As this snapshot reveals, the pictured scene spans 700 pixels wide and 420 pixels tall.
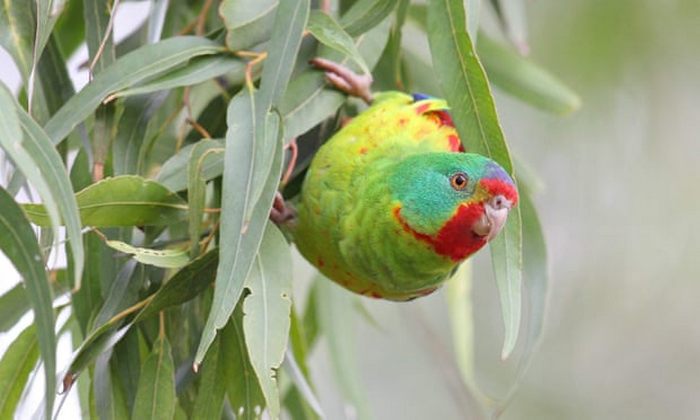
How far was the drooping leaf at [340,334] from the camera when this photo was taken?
175cm

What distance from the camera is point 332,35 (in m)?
1.28

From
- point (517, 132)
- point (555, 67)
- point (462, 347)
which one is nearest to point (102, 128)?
point (462, 347)

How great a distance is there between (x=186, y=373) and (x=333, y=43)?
0.44m

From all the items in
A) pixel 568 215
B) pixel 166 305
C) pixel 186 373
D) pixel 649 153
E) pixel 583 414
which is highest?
pixel 166 305

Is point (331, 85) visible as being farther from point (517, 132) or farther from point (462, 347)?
point (517, 132)

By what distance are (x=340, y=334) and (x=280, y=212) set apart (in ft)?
1.53

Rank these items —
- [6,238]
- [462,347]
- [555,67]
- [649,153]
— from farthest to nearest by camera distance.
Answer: [649,153]
[555,67]
[462,347]
[6,238]

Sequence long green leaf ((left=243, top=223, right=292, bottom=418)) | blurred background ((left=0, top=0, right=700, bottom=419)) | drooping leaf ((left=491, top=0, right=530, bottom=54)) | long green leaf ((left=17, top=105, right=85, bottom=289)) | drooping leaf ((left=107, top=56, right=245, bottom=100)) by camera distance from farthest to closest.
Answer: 1. blurred background ((left=0, top=0, right=700, bottom=419))
2. drooping leaf ((left=491, top=0, right=530, bottom=54))
3. drooping leaf ((left=107, top=56, right=245, bottom=100))
4. long green leaf ((left=243, top=223, right=292, bottom=418))
5. long green leaf ((left=17, top=105, right=85, bottom=289))

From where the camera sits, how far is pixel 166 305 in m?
1.20

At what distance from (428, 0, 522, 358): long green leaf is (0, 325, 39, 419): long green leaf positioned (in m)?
0.59

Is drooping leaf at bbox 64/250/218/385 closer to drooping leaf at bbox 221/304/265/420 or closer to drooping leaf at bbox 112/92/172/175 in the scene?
drooping leaf at bbox 221/304/265/420

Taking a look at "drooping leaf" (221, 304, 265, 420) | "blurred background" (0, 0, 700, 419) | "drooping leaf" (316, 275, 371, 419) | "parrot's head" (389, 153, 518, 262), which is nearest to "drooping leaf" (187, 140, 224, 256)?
"drooping leaf" (221, 304, 265, 420)

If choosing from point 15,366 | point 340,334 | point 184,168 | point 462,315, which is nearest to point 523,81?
point 462,315

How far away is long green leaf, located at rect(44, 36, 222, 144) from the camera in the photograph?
1145 mm
